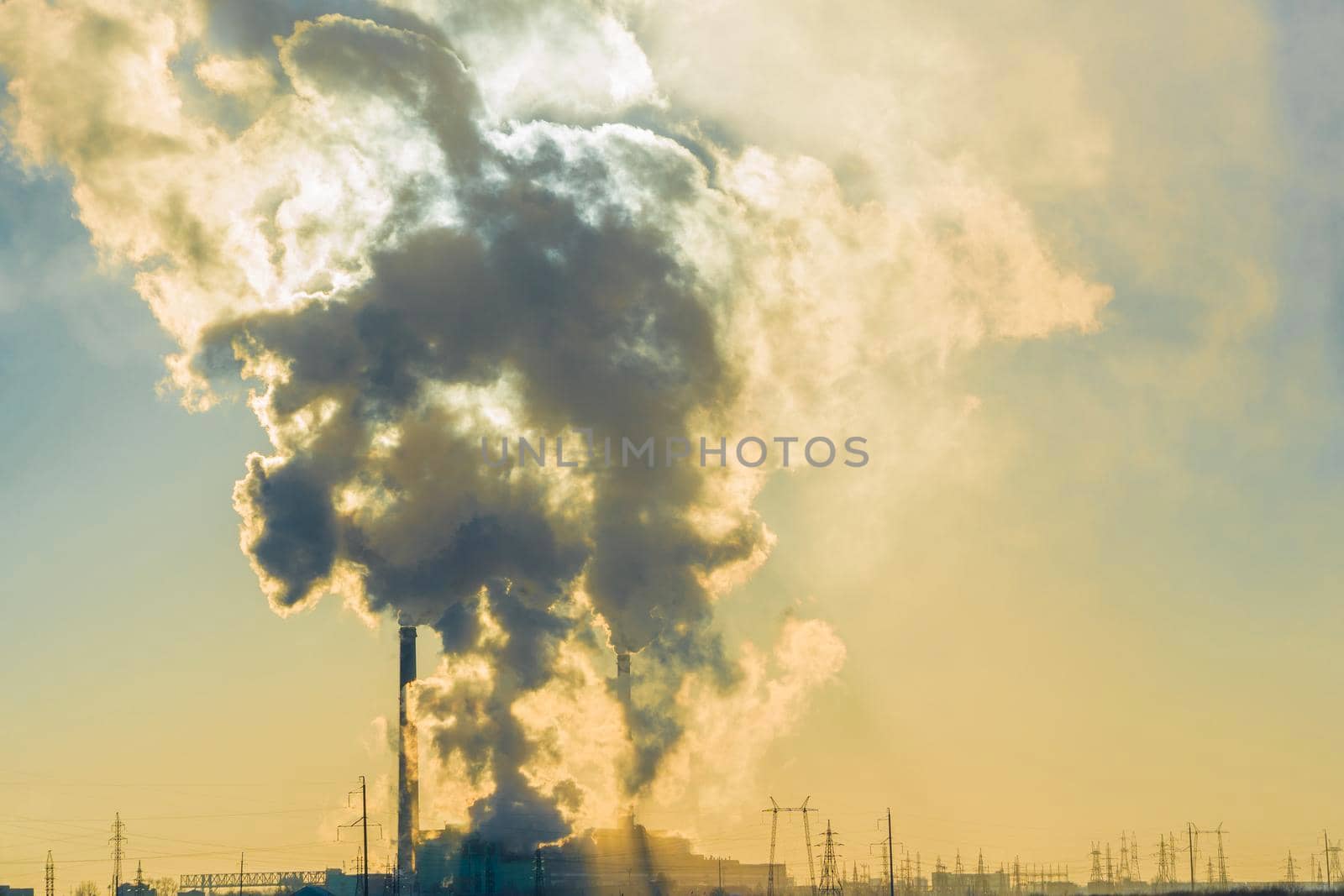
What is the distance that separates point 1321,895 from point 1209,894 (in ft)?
98.4

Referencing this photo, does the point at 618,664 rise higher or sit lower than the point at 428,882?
higher

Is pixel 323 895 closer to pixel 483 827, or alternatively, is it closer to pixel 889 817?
pixel 483 827

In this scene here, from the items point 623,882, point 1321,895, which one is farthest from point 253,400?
point 1321,895

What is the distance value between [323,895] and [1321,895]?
3815 inches

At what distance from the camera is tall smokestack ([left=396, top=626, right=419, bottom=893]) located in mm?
165125

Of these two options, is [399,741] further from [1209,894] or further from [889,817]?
[1209,894]

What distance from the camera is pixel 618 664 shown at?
575 feet

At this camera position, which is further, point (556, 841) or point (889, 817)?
point (889, 817)

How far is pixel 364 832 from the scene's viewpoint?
161750mm

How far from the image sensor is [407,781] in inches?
6649

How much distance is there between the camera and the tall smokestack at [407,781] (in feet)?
542

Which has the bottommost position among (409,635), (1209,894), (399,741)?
(1209,894)

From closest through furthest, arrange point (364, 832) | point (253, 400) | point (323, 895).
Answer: point (253, 400)
point (364, 832)
point (323, 895)

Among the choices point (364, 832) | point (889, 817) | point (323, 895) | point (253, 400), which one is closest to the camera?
point (253, 400)
